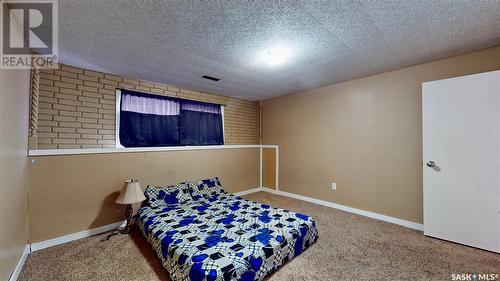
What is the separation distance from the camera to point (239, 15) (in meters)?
1.64

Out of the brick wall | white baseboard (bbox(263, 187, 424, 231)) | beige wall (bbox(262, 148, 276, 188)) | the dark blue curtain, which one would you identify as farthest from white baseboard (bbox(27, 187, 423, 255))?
the dark blue curtain

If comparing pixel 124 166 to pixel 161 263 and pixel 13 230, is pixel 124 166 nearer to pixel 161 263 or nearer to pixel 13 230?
pixel 13 230

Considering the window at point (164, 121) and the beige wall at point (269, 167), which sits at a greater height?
the window at point (164, 121)

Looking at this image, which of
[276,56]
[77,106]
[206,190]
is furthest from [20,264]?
[276,56]

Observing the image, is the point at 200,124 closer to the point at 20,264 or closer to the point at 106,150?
the point at 106,150

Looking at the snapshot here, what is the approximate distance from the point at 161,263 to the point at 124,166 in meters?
1.57

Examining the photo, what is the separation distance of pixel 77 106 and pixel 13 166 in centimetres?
117

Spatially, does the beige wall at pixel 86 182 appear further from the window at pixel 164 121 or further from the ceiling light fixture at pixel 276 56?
the ceiling light fixture at pixel 276 56

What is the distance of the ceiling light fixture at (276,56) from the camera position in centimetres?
227

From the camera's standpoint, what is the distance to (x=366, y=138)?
10.8 ft

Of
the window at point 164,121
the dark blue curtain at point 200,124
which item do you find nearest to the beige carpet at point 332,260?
the window at point 164,121

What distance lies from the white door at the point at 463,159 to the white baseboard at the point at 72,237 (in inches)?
163

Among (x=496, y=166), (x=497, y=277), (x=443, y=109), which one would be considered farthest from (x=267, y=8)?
(x=497, y=277)

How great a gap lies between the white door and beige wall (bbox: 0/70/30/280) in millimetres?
4184
